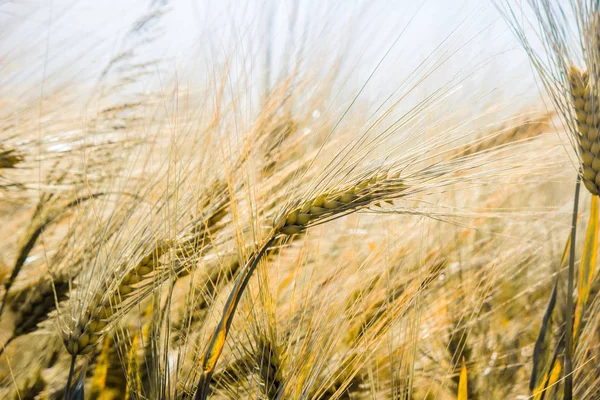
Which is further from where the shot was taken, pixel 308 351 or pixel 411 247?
pixel 411 247

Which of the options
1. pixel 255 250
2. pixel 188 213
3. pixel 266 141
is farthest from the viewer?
pixel 266 141

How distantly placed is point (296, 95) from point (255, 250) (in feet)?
1.03

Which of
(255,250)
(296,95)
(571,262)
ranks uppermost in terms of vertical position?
(296,95)

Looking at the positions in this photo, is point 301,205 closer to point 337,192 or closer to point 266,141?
point 337,192

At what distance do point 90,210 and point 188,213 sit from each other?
0.14m

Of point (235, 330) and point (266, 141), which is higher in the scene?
point (266, 141)

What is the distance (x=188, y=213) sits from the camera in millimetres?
433

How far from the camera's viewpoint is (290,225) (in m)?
0.33

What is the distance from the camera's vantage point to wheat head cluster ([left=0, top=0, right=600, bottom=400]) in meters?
0.37

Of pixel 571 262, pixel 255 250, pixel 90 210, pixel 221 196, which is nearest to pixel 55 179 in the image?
pixel 90 210

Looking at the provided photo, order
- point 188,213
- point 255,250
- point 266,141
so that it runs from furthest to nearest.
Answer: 1. point 266,141
2. point 188,213
3. point 255,250

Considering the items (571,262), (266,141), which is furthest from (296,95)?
(571,262)

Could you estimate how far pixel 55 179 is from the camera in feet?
1.94

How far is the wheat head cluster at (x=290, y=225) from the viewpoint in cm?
37
